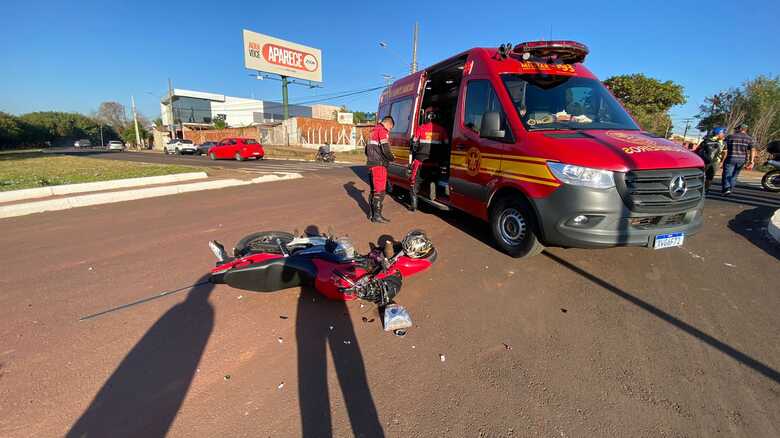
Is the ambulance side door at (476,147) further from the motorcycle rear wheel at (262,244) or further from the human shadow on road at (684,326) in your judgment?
the motorcycle rear wheel at (262,244)

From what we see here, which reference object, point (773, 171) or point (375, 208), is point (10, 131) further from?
point (773, 171)

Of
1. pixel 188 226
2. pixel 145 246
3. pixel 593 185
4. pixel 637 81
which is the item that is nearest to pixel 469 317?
pixel 593 185

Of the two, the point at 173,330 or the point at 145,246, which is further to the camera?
the point at 145,246

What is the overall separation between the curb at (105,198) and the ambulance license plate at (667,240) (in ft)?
33.9

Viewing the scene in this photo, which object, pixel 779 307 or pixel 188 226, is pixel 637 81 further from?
pixel 188 226

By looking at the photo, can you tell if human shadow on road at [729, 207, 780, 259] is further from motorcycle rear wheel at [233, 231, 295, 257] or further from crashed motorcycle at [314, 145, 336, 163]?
crashed motorcycle at [314, 145, 336, 163]

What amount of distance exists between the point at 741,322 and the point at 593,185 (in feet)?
5.20

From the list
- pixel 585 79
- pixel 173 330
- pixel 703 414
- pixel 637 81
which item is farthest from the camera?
pixel 637 81

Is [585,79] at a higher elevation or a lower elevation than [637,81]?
lower

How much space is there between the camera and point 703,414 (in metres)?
1.90

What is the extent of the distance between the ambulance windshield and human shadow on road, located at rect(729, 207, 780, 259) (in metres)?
2.65

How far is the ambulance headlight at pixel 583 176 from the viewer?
3.18m

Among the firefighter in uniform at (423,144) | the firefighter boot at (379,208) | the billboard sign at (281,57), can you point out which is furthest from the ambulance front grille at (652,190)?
the billboard sign at (281,57)

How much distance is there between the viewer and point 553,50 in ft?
15.2
